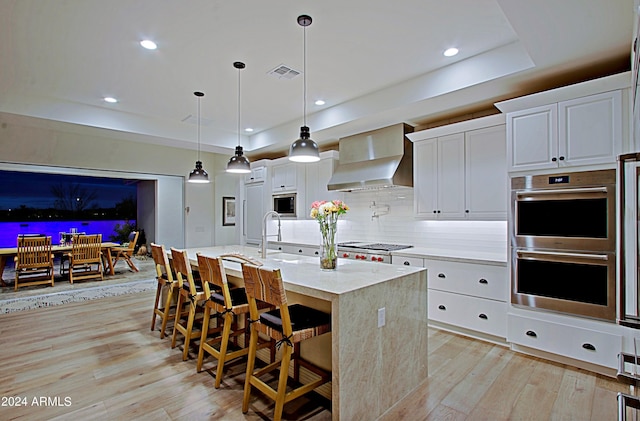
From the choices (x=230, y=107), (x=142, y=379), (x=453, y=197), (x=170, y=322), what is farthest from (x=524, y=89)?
(x=170, y=322)

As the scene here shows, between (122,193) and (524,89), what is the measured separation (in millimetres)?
9799

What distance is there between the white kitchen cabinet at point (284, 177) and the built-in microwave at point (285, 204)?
0.11 metres

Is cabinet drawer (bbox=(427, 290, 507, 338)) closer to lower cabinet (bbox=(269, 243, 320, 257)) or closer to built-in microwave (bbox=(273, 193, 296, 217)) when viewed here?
lower cabinet (bbox=(269, 243, 320, 257))

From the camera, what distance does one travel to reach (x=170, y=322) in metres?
4.06

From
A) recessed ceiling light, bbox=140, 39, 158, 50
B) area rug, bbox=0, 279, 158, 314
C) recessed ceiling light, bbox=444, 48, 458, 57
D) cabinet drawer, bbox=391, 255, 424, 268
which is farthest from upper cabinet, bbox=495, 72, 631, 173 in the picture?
area rug, bbox=0, 279, 158, 314

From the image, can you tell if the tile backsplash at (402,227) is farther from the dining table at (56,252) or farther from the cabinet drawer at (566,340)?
the dining table at (56,252)

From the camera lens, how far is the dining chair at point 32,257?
600 cm

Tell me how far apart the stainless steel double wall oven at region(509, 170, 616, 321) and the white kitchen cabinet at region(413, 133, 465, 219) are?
2.47 ft

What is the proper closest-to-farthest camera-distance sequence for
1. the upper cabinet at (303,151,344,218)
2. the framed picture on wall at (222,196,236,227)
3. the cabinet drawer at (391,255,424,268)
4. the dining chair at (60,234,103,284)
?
the cabinet drawer at (391,255,424,268) → the upper cabinet at (303,151,344,218) → the dining chair at (60,234,103,284) → the framed picture on wall at (222,196,236,227)

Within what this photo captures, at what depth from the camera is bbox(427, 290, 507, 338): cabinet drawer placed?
10.6ft

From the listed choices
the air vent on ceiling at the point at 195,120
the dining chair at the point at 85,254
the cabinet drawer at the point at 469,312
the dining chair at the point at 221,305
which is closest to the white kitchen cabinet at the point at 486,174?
the cabinet drawer at the point at 469,312

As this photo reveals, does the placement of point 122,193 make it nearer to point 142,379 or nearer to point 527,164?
point 142,379

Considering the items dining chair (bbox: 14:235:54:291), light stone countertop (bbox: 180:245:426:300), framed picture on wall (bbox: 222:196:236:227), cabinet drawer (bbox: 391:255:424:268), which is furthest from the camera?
framed picture on wall (bbox: 222:196:236:227)

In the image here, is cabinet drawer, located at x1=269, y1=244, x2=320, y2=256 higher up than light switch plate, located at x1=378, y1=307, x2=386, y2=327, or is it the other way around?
cabinet drawer, located at x1=269, y1=244, x2=320, y2=256
